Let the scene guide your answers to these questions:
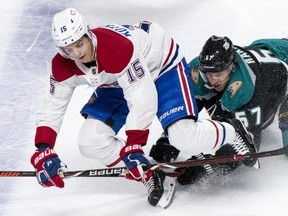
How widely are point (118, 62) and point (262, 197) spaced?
3.03 feet

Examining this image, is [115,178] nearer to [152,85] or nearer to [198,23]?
[152,85]

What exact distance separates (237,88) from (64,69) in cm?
86

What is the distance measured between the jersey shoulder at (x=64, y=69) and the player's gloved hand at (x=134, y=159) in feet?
1.41

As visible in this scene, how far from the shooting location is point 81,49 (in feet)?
11.0

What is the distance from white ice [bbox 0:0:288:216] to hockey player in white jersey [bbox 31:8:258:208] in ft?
0.56

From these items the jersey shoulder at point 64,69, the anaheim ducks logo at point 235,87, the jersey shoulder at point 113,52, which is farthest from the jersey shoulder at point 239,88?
the jersey shoulder at point 64,69

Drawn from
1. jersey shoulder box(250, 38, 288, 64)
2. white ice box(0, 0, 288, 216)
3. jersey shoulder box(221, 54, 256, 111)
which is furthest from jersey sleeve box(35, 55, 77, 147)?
jersey shoulder box(250, 38, 288, 64)

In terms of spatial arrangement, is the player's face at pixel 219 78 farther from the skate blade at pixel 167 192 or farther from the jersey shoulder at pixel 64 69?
the jersey shoulder at pixel 64 69

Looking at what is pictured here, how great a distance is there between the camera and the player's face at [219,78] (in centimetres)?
375

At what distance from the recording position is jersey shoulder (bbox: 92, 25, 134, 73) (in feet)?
11.2

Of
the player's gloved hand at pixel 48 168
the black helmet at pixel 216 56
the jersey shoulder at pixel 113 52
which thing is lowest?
the player's gloved hand at pixel 48 168

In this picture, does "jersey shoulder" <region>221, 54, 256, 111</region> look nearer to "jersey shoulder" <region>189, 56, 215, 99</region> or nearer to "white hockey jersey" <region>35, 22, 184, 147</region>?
"jersey shoulder" <region>189, 56, 215, 99</region>

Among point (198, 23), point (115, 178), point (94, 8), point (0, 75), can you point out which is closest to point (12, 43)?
point (0, 75)

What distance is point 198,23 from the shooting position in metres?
5.45
